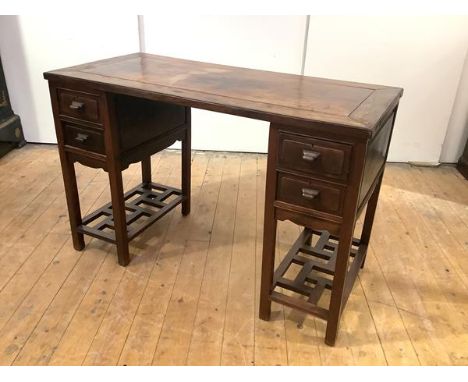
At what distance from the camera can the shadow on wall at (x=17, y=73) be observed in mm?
3066

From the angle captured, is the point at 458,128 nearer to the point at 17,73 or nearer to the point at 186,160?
the point at 186,160

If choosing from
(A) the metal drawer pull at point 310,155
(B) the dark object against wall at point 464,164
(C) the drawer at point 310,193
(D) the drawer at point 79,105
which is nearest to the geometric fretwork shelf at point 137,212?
(D) the drawer at point 79,105

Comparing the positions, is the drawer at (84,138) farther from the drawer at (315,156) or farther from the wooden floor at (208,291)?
the drawer at (315,156)

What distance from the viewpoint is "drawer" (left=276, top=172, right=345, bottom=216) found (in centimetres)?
134

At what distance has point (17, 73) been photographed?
322 cm

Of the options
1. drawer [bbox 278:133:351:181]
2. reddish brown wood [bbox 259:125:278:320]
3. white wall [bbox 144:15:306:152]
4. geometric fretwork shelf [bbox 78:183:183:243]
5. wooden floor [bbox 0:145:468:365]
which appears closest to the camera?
drawer [bbox 278:133:351:181]

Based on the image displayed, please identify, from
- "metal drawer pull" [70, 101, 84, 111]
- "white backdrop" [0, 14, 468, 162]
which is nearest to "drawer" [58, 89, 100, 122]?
"metal drawer pull" [70, 101, 84, 111]

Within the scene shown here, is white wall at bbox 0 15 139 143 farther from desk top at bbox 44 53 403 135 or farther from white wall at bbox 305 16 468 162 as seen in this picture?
white wall at bbox 305 16 468 162

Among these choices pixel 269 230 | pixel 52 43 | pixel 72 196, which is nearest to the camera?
pixel 269 230

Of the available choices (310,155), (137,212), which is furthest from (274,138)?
(137,212)

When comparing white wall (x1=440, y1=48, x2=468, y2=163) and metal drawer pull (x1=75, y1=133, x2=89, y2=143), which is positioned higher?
metal drawer pull (x1=75, y1=133, x2=89, y2=143)

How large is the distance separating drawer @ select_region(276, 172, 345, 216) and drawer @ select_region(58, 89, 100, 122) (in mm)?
838

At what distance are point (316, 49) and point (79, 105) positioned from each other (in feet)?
6.21

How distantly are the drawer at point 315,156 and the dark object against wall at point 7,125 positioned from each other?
2633 mm
